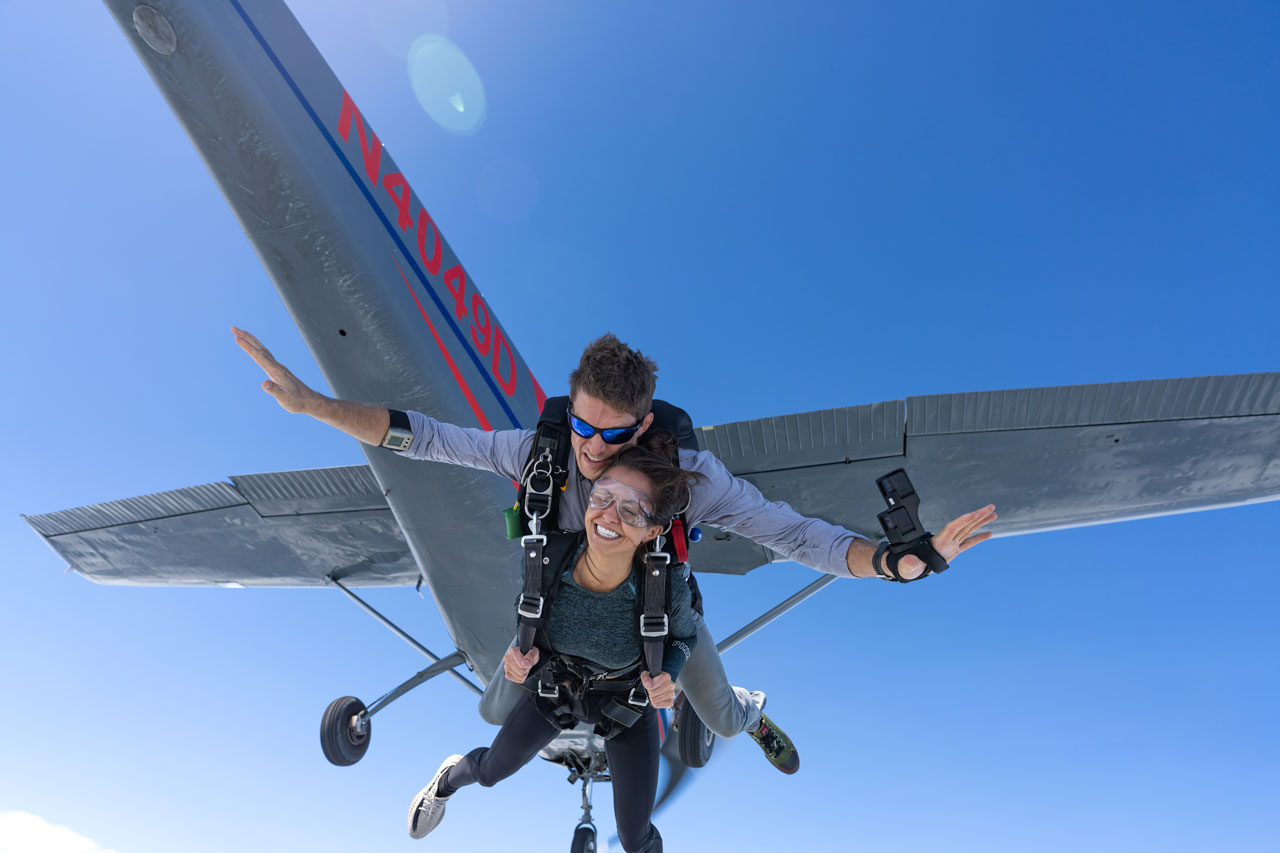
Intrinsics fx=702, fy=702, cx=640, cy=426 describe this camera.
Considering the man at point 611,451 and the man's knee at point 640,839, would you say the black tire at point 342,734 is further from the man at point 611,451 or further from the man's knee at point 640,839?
the man at point 611,451

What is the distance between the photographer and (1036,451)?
541 centimetres

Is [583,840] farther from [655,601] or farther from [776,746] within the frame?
[655,601]

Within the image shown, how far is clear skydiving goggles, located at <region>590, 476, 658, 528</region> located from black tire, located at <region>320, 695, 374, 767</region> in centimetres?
440

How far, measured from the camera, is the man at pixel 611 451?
3.01m

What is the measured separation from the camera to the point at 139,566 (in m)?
8.65

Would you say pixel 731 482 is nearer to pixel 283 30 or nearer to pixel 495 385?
pixel 495 385

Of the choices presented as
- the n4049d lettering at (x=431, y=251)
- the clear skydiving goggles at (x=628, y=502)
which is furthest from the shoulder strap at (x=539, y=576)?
the n4049d lettering at (x=431, y=251)

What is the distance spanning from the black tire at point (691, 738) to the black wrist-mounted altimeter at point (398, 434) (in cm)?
409

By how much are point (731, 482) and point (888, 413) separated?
2.61 meters

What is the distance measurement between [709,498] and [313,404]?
6.23ft

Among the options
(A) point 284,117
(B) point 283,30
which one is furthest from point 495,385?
(B) point 283,30


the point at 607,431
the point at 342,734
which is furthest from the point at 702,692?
the point at 342,734

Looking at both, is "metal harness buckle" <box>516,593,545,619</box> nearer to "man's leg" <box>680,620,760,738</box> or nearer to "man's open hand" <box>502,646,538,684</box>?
"man's open hand" <box>502,646,538,684</box>

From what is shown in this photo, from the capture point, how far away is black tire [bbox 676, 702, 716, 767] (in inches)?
247
